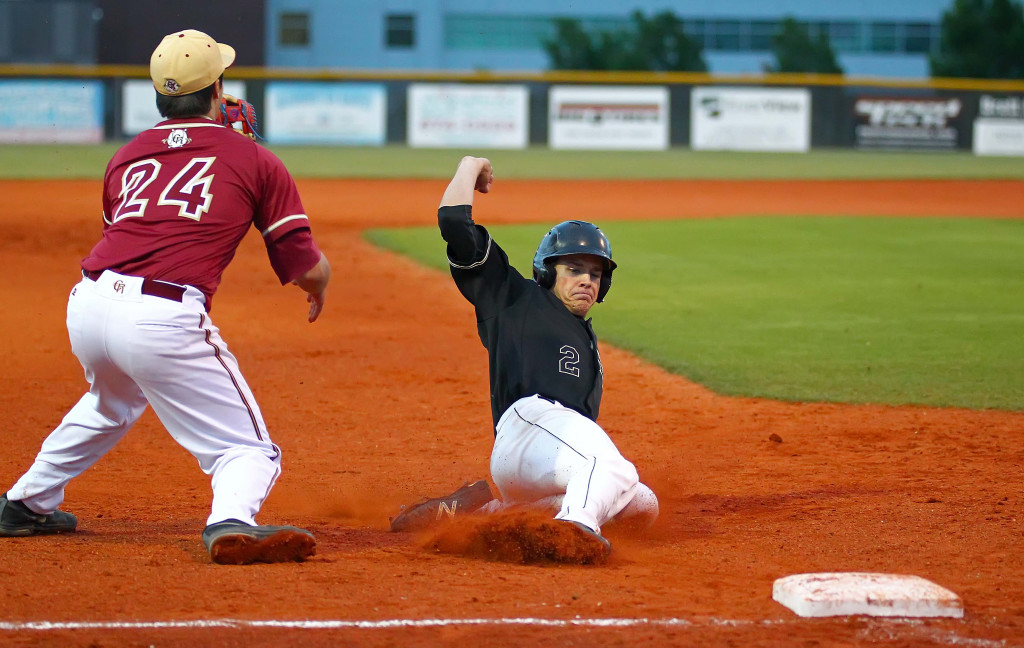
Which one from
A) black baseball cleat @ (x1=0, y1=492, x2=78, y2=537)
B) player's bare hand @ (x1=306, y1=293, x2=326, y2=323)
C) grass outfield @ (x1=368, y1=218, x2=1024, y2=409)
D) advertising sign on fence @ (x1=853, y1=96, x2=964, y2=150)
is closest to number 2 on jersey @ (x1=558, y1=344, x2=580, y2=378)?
player's bare hand @ (x1=306, y1=293, x2=326, y2=323)

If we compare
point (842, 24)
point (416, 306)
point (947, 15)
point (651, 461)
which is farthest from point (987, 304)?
point (842, 24)

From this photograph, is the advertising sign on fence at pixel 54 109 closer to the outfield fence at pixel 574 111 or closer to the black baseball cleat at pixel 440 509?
the outfield fence at pixel 574 111

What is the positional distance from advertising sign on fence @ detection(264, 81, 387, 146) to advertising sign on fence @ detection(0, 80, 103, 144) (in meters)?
3.90

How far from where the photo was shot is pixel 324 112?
93.1ft

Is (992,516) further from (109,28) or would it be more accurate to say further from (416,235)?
(109,28)

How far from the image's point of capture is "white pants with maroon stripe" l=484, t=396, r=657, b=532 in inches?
156

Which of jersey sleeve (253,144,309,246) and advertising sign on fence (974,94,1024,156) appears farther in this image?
advertising sign on fence (974,94,1024,156)

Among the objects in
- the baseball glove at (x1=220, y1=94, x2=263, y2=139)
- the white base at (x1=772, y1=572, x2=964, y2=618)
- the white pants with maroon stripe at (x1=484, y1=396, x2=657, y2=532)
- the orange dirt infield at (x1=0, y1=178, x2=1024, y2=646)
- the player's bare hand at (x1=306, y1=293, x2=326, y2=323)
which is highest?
the baseball glove at (x1=220, y1=94, x2=263, y2=139)

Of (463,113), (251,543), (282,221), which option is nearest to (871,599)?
(251,543)

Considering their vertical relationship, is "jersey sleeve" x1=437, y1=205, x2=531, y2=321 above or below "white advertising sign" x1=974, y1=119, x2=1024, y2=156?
below

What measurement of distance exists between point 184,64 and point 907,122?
28.7 m

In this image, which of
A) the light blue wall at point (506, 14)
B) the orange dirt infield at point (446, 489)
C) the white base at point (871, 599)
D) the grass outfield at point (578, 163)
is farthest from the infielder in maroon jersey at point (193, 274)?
the light blue wall at point (506, 14)

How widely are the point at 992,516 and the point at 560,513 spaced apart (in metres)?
1.87

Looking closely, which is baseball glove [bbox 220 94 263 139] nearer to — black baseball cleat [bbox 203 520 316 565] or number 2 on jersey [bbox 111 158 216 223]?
number 2 on jersey [bbox 111 158 216 223]
